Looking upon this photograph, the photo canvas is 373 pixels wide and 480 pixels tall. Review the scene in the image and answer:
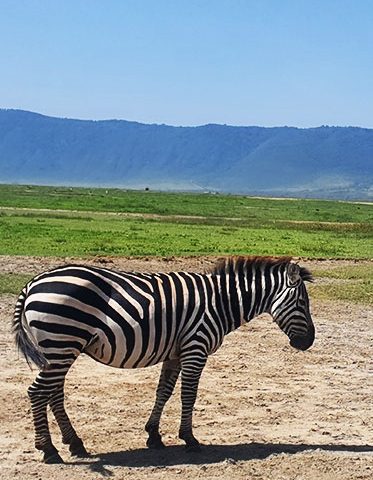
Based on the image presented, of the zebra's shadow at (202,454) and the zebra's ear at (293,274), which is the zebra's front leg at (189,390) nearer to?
the zebra's shadow at (202,454)

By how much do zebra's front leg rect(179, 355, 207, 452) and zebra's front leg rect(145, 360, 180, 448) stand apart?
0.25 meters

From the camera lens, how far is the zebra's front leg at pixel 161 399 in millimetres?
8789

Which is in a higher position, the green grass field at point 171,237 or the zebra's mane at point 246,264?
the zebra's mane at point 246,264

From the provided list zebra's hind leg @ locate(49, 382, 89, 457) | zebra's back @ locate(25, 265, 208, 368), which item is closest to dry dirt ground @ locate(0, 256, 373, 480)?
zebra's hind leg @ locate(49, 382, 89, 457)

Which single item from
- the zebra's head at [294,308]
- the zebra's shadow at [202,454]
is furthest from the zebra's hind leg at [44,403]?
the zebra's head at [294,308]

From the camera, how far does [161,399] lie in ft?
29.3

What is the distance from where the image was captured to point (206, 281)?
9.07m

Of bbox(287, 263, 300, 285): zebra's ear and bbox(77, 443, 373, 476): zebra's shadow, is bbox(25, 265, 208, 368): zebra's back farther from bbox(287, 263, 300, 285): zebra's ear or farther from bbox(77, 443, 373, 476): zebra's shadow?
bbox(287, 263, 300, 285): zebra's ear

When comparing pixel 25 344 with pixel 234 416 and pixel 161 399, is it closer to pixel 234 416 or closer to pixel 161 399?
pixel 161 399

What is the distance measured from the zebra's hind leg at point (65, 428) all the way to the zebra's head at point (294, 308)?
7.83ft

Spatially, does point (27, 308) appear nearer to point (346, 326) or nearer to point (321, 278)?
point (346, 326)

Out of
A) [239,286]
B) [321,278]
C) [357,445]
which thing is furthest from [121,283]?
[321,278]

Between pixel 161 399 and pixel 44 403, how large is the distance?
1.31 metres

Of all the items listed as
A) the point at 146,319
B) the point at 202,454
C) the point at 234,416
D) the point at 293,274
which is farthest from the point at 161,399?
the point at 293,274
